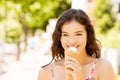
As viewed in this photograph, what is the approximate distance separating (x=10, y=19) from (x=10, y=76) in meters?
7.26

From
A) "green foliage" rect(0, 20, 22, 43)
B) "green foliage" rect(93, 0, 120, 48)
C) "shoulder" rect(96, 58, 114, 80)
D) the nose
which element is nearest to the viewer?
the nose

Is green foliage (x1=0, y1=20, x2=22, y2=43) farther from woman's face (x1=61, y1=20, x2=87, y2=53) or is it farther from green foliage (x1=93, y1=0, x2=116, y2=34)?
woman's face (x1=61, y1=20, x2=87, y2=53)

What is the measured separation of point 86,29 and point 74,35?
0.50 feet

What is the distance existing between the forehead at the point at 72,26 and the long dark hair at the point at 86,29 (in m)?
0.02

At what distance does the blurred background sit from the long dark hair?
5.30 feet

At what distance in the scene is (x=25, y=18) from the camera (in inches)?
898

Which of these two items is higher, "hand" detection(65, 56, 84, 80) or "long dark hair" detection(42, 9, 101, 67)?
"long dark hair" detection(42, 9, 101, 67)

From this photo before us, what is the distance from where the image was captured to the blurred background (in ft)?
24.9

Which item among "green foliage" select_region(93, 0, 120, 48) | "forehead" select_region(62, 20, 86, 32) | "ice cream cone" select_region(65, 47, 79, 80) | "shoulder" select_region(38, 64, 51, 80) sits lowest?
"shoulder" select_region(38, 64, 51, 80)

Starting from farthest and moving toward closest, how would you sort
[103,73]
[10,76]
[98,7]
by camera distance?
[98,7] → [10,76] → [103,73]

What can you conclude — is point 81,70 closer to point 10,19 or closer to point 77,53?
point 77,53

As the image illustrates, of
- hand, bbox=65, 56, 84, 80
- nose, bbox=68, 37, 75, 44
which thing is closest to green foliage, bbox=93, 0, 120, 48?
nose, bbox=68, 37, 75, 44

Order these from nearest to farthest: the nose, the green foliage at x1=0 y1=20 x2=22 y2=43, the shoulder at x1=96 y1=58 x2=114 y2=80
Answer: the nose, the shoulder at x1=96 y1=58 x2=114 y2=80, the green foliage at x1=0 y1=20 x2=22 y2=43

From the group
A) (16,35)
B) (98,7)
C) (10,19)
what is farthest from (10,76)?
(98,7)
